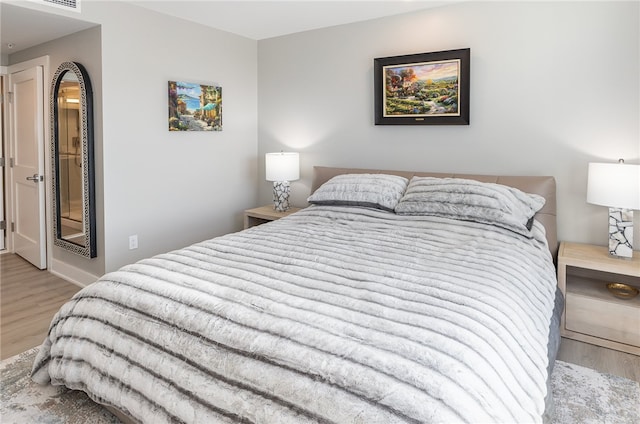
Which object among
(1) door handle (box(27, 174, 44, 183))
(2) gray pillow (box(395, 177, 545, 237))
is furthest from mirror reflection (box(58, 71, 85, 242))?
(2) gray pillow (box(395, 177, 545, 237))

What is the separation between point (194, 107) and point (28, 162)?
179cm

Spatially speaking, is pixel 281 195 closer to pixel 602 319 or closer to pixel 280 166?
pixel 280 166

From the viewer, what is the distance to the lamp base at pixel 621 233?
8.37ft

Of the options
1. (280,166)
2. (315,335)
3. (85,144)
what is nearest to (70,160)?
(85,144)

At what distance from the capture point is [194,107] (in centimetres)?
384

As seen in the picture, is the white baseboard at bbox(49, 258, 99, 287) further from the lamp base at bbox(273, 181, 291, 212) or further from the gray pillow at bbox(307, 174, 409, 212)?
the gray pillow at bbox(307, 174, 409, 212)

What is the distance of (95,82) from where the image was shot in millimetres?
3238

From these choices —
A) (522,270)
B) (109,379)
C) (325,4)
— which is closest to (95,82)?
(325,4)

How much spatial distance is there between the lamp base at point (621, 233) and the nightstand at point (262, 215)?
2.47 m

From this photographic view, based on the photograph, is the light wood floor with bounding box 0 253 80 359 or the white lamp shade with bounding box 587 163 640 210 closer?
the white lamp shade with bounding box 587 163 640 210

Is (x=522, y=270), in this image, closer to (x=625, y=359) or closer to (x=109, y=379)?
(x=625, y=359)

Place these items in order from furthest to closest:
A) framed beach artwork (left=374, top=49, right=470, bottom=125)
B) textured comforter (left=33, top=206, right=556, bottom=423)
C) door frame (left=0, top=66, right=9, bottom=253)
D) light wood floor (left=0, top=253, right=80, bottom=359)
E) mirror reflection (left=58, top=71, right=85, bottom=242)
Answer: door frame (left=0, top=66, right=9, bottom=253), mirror reflection (left=58, top=71, right=85, bottom=242), framed beach artwork (left=374, top=49, right=470, bottom=125), light wood floor (left=0, top=253, right=80, bottom=359), textured comforter (left=33, top=206, right=556, bottom=423)

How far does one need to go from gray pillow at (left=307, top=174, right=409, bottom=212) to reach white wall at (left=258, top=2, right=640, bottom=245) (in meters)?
0.45

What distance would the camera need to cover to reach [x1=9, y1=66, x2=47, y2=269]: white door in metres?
3.92
